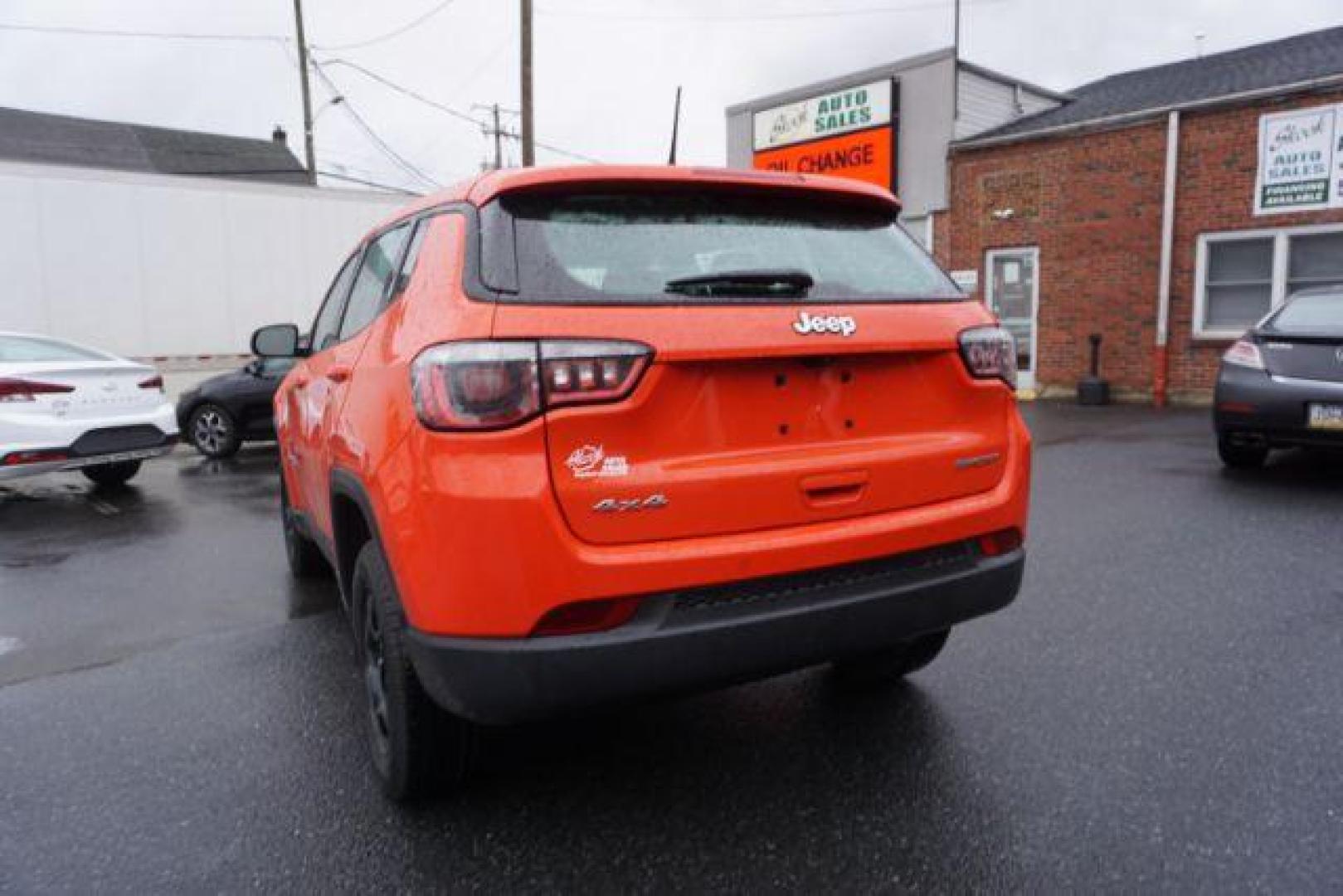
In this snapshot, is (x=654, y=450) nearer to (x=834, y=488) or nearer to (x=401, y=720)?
(x=834, y=488)

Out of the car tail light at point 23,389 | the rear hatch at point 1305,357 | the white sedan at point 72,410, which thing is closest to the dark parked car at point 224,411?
the white sedan at point 72,410

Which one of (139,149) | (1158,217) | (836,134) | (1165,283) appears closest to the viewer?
(1165,283)

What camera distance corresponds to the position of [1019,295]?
15172 mm

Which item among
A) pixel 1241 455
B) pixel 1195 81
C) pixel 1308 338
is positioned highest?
pixel 1195 81

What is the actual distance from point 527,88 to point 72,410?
10244mm

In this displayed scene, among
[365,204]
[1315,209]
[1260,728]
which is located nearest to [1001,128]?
[1315,209]

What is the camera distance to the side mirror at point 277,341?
438 cm

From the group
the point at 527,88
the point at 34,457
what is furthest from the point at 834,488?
the point at 527,88

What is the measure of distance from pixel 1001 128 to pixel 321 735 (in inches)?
618

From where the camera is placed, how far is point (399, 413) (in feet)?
7.64

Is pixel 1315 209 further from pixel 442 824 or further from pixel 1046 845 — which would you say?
pixel 442 824

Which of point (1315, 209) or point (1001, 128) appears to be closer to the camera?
point (1315, 209)

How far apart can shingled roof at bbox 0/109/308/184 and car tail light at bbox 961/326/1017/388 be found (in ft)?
112

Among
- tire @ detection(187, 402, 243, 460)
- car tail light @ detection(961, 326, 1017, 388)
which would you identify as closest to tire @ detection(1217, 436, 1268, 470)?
car tail light @ detection(961, 326, 1017, 388)
